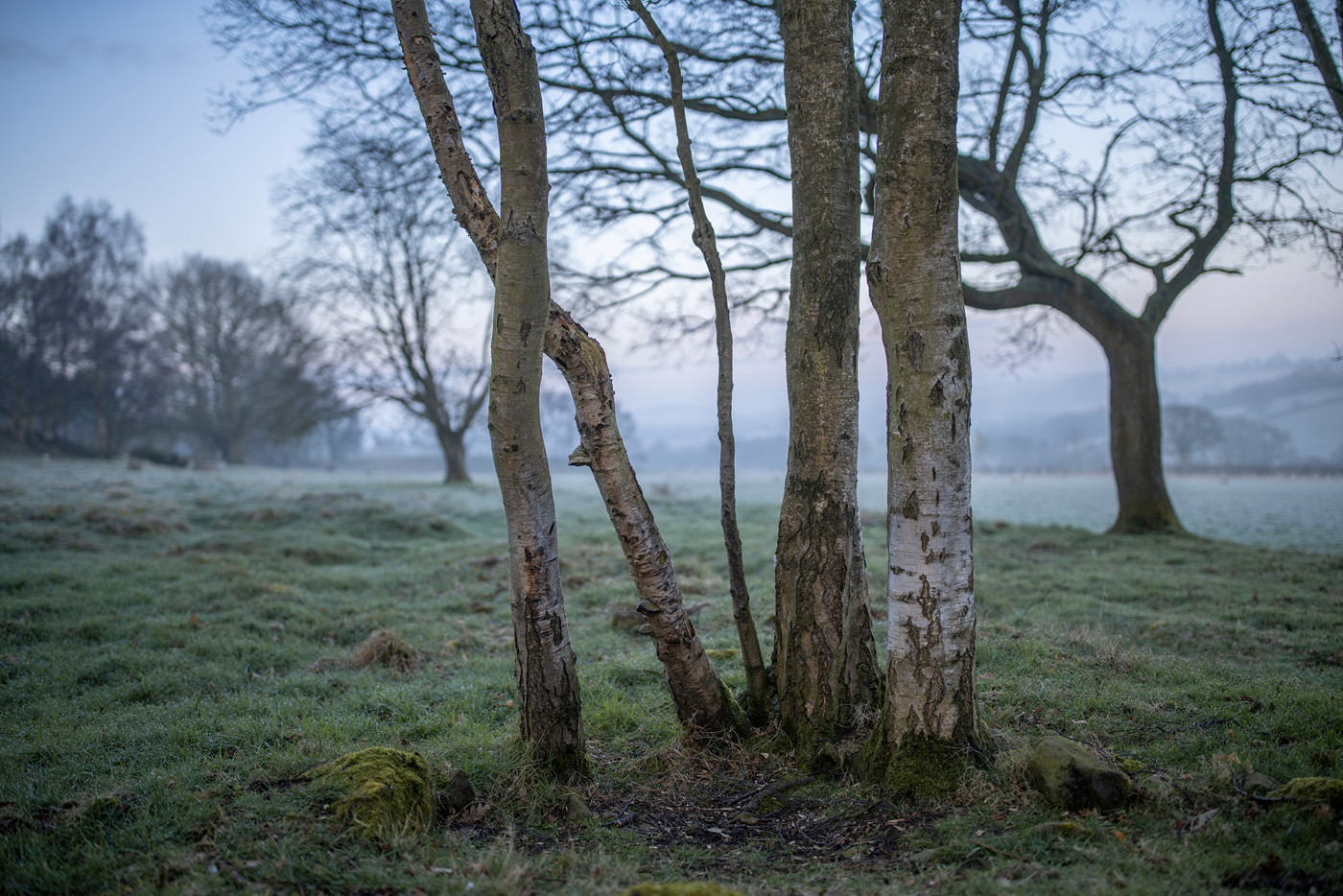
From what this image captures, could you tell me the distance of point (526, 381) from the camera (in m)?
3.45

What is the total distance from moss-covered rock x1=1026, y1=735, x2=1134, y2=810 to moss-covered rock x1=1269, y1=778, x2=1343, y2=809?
554mm

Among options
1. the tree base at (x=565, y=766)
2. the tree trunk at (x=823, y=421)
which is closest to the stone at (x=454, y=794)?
the tree base at (x=565, y=766)

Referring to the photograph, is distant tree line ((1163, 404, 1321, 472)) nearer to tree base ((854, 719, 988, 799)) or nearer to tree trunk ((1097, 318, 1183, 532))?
tree trunk ((1097, 318, 1183, 532))

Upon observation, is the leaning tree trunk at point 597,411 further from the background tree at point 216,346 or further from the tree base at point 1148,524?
the background tree at point 216,346

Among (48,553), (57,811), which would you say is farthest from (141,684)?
(48,553)

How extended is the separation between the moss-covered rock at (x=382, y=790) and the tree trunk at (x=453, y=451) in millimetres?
24598

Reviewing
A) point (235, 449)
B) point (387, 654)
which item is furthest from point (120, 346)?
point (387, 654)

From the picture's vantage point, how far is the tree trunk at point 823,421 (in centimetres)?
393

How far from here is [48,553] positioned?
400 inches

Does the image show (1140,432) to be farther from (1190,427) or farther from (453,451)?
(1190,427)

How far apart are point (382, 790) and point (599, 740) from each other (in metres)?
1.67

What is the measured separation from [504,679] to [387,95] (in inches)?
228

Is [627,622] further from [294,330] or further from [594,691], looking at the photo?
[294,330]

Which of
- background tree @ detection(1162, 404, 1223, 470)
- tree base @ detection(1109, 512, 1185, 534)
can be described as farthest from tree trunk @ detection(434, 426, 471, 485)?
background tree @ detection(1162, 404, 1223, 470)
